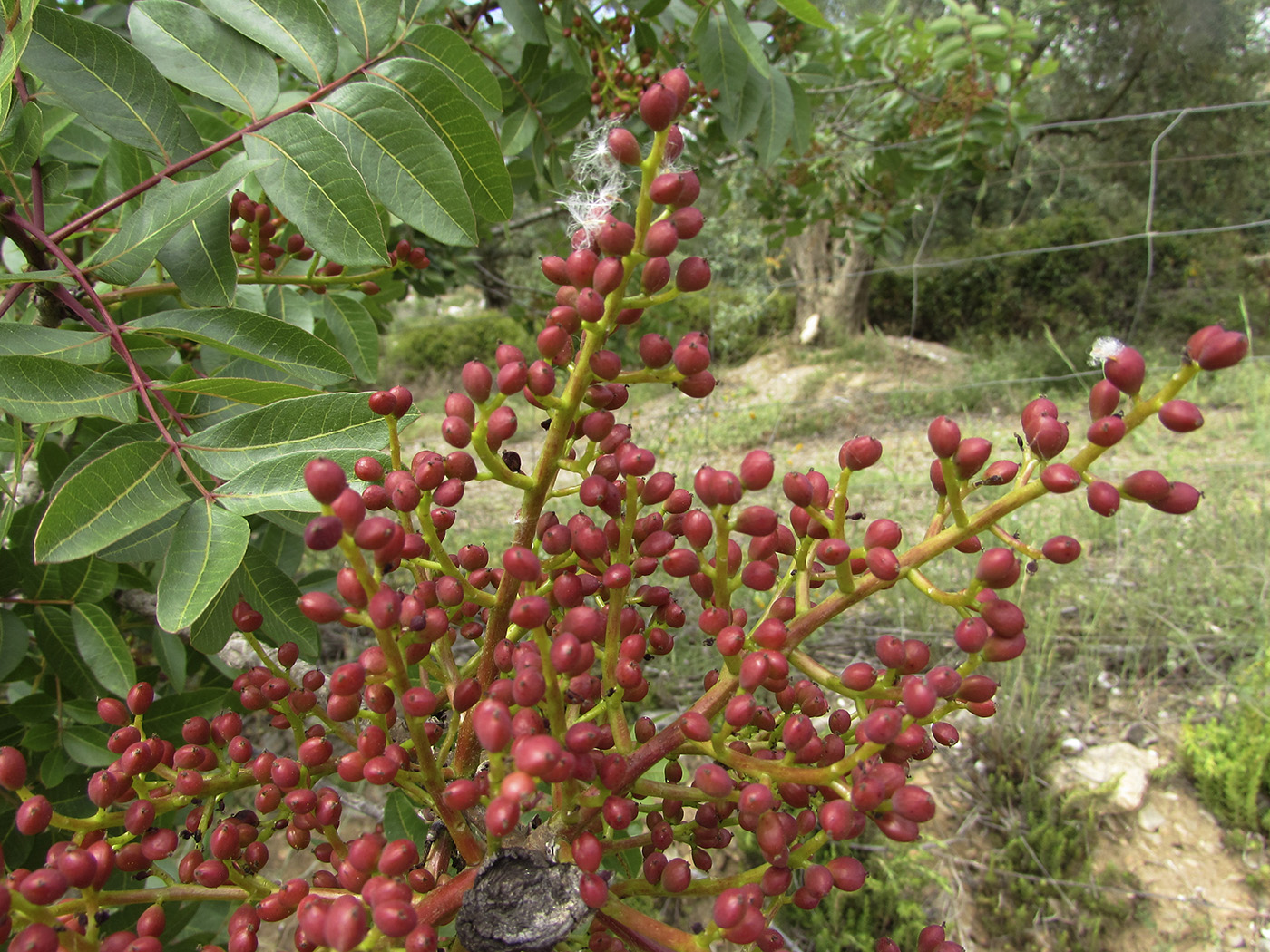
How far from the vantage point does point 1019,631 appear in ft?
1.94

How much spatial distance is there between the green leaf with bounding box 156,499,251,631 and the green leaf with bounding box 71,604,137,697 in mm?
394

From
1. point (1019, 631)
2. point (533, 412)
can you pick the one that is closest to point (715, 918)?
point (1019, 631)

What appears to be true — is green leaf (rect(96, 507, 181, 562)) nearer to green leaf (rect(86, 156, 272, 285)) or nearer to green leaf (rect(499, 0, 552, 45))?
green leaf (rect(86, 156, 272, 285))

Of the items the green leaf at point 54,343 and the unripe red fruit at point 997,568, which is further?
the green leaf at point 54,343

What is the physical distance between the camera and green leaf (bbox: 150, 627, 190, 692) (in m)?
1.30

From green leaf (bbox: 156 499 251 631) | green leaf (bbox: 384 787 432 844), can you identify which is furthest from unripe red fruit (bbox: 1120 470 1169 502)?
green leaf (bbox: 384 787 432 844)

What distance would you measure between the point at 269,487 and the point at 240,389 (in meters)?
0.18

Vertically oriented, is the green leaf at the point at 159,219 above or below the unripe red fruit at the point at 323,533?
above

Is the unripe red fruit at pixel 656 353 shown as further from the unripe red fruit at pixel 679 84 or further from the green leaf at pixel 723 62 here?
the green leaf at pixel 723 62

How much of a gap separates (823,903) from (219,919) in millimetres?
1982

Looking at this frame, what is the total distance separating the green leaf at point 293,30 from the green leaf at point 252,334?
0.34m

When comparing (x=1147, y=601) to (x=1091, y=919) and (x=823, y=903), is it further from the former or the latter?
(x=823, y=903)

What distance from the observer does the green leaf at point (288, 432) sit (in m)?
0.87

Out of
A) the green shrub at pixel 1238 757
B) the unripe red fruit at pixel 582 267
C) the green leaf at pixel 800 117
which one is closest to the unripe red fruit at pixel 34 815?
the unripe red fruit at pixel 582 267
